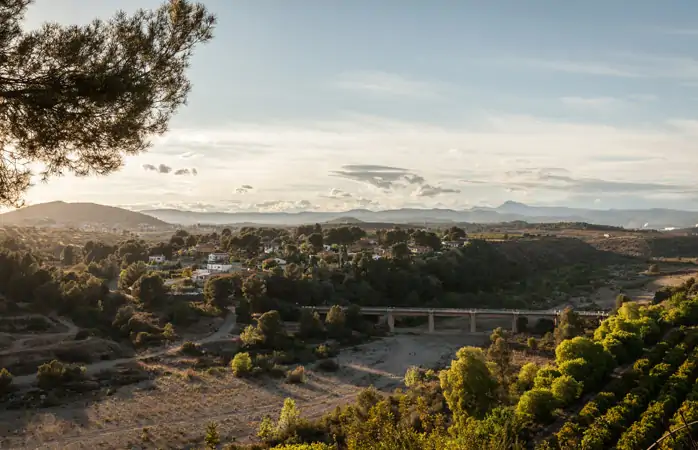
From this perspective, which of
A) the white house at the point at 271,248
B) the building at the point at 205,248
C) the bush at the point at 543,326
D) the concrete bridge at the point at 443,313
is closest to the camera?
the bush at the point at 543,326

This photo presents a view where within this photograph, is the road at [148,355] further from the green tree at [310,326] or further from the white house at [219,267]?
the white house at [219,267]

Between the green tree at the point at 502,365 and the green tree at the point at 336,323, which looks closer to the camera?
the green tree at the point at 502,365

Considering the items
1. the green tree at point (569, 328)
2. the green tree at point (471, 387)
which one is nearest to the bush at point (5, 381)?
the green tree at point (471, 387)

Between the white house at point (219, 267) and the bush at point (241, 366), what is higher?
the white house at point (219, 267)

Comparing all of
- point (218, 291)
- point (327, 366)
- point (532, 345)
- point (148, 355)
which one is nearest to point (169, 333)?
point (148, 355)

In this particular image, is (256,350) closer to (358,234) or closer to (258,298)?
(258,298)

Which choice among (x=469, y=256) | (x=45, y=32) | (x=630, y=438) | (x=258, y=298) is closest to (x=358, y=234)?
(x=469, y=256)

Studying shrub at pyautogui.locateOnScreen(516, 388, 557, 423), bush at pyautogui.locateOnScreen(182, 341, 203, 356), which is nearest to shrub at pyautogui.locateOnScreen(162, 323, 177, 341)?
bush at pyautogui.locateOnScreen(182, 341, 203, 356)
